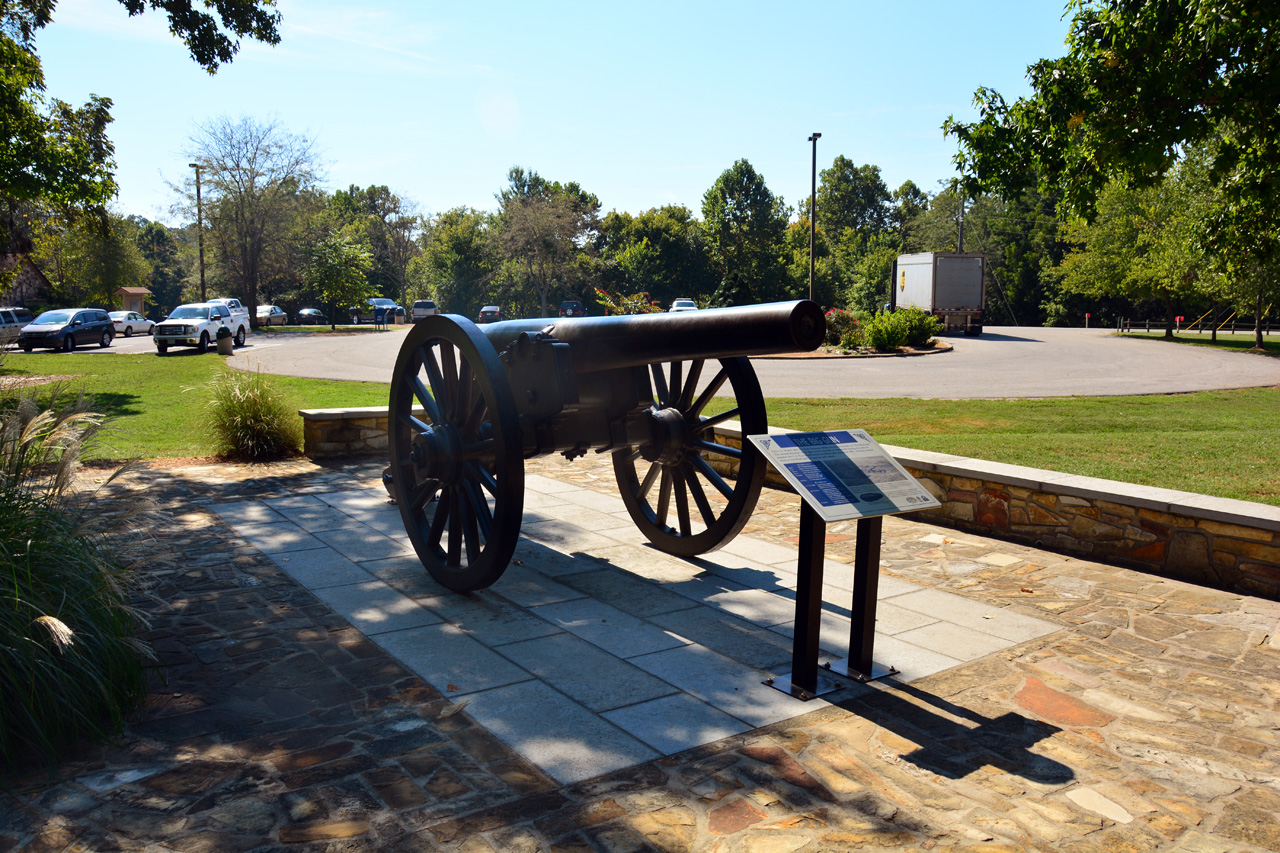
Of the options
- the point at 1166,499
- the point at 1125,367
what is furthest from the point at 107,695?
the point at 1125,367

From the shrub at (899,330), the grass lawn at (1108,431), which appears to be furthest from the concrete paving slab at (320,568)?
the shrub at (899,330)

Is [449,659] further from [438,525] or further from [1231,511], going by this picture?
[1231,511]

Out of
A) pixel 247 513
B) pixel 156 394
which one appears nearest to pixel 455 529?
pixel 247 513

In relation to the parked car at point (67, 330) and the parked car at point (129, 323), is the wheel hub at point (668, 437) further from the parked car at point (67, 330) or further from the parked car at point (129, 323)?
the parked car at point (129, 323)

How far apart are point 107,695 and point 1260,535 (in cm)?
569

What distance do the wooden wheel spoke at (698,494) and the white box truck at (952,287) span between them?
106 feet

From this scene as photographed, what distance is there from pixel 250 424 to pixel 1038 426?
9504mm

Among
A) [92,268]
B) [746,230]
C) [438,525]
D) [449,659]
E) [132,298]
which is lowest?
[449,659]

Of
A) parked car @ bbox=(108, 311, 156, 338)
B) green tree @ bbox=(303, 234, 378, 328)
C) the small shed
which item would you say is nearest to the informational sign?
parked car @ bbox=(108, 311, 156, 338)

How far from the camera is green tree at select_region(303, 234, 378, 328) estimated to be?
4697 cm

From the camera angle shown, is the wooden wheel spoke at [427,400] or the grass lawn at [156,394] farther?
the grass lawn at [156,394]

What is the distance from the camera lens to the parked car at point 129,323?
41.5 m

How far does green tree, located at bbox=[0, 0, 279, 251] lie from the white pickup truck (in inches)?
489

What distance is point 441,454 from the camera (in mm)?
5230
